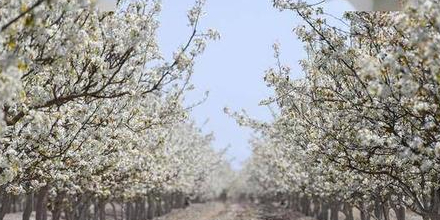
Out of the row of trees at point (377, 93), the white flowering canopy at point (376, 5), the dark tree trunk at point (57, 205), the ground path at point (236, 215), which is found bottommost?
the ground path at point (236, 215)

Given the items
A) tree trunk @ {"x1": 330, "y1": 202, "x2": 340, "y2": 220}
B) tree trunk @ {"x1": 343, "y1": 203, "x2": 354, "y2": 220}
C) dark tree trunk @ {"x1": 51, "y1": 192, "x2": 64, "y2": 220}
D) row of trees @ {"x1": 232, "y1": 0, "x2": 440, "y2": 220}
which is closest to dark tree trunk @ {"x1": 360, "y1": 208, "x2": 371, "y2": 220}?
tree trunk @ {"x1": 343, "y1": 203, "x2": 354, "y2": 220}

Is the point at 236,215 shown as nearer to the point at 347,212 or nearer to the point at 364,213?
the point at 347,212

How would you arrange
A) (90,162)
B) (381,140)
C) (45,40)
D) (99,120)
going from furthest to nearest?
1. (90,162)
2. (99,120)
3. (381,140)
4. (45,40)

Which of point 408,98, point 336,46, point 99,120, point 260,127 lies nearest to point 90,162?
point 99,120

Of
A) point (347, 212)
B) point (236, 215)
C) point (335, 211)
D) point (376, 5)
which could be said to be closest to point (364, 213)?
point (347, 212)

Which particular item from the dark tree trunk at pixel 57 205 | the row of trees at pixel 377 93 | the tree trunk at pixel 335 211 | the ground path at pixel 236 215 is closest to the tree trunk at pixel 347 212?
the tree trunk at pixel 335 211

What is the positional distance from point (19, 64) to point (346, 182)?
1384 centimetres

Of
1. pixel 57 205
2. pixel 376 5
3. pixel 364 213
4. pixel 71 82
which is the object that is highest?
pixel 376 5

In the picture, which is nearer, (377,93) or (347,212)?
(377,93)

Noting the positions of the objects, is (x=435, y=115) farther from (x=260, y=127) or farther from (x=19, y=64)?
(x=260, y=127)

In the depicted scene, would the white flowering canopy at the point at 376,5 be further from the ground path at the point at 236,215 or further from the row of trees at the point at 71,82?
the ground path at the point at 236,215

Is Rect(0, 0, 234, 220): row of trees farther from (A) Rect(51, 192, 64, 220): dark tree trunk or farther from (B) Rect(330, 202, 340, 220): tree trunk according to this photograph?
(B) Rect(330, 202, 340, 220): tree trunk

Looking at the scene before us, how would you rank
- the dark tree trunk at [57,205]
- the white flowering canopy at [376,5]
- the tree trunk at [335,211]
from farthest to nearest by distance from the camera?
the tree trunk at [335,211] < the dark tree trunk at [57,205] < the white flowering canopy at [376,5]

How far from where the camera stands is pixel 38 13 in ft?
27.0
